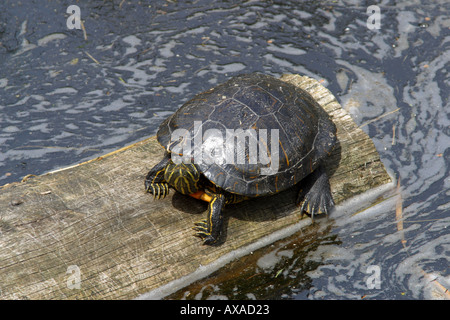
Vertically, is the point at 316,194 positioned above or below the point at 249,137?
below

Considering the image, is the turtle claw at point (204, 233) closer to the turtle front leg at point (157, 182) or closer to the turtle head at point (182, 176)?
the turtle head at point (182, 176)

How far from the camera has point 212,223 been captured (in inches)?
161

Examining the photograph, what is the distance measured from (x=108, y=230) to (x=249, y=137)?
1551mm

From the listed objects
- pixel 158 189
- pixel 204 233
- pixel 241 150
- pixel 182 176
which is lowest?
pixel 204 233

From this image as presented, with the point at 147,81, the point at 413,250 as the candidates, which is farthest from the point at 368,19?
the point at 413,250

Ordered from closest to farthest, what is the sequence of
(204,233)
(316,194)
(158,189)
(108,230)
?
(108,230)
(204,233)
(158,189)
(316,194)

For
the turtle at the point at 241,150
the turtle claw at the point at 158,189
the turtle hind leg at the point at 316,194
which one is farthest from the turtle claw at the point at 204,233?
the turtle hind leg at the point at 316,194

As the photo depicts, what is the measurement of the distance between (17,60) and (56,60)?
2.05ft

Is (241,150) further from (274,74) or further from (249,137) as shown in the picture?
(274,74)

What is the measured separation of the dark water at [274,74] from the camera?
4543 millimetres

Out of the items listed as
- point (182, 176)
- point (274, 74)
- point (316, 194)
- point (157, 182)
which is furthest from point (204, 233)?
point (274, 74)

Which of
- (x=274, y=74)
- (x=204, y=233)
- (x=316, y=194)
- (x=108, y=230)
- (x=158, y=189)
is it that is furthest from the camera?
(x=274, y=74)

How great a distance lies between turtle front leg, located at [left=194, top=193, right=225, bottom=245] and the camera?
4086 millimetres

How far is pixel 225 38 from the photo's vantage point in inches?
296
